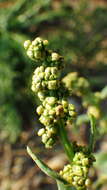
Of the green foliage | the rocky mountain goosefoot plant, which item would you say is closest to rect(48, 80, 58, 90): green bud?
the rocky mountain goosefoot plant

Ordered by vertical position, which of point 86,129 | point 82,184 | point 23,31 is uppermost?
point 23,31

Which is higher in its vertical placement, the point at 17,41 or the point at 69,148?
the point at 17,41

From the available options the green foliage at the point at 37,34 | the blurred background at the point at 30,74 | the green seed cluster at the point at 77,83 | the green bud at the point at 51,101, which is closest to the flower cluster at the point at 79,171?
the green bud at the point at 51,101

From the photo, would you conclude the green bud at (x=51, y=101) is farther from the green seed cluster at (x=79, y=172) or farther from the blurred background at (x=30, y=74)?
the blurred background at (x=30, y=74)

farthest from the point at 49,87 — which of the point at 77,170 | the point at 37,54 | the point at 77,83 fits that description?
the point at 77,83

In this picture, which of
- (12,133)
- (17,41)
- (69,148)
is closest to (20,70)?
(17,41)

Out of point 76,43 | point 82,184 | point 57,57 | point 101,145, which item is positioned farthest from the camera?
point 76,43

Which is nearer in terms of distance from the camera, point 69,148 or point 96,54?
point 69,148

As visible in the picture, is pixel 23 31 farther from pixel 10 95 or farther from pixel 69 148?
pixel 69 148

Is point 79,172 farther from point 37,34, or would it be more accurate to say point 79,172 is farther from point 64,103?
point 37,34
